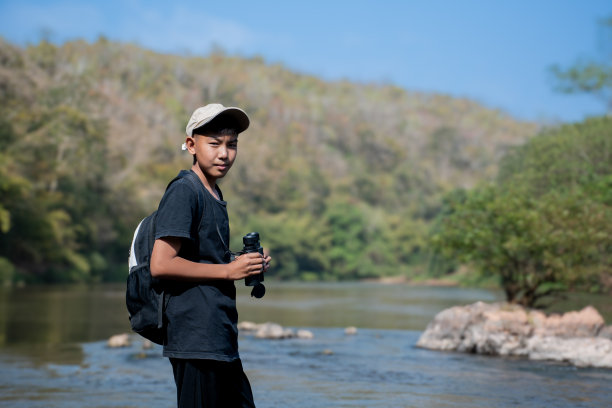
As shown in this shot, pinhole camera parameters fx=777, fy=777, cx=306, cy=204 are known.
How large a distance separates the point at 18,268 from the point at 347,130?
88.9 meters

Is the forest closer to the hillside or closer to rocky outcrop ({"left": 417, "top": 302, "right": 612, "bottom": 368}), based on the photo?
the hillside

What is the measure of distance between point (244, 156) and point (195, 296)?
85.8 metres

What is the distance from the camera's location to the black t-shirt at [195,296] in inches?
122

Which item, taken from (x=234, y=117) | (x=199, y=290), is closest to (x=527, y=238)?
(x=234, y=117)

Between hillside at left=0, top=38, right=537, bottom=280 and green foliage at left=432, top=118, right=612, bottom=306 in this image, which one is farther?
hillside at left=0, top=38, right=537, bottom=280

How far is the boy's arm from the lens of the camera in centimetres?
309

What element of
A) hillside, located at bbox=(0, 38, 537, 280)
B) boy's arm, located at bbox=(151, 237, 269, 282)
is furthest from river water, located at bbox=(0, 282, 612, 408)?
hillside, located at bbox=(0, 38, 537, 280)

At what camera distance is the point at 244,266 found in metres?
3.17

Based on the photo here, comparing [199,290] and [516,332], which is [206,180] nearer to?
[199,290]

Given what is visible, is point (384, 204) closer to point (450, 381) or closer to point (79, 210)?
point (79, 210)

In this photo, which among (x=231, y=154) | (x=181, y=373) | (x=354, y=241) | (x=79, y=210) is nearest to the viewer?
(x=181, y=373)

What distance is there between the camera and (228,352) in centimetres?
317

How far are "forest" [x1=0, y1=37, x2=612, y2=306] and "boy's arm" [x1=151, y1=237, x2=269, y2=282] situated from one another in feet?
42.7

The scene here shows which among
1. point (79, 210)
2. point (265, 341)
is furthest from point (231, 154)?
point (79, 210)
